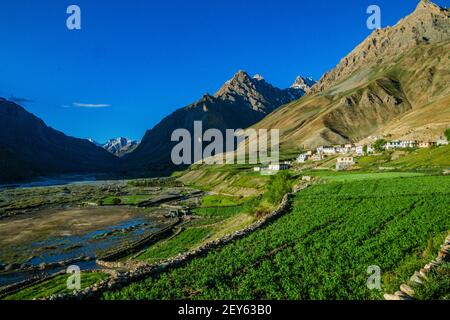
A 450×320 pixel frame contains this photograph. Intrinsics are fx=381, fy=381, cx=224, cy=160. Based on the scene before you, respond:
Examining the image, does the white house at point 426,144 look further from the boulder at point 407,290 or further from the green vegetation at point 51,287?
the boulder at point 407,290

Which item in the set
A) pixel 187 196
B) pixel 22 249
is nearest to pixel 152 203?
pixel 187 196

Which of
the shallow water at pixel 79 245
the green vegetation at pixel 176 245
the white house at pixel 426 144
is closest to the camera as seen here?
the shallow water at pixel 79 245

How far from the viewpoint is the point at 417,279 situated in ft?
66.6

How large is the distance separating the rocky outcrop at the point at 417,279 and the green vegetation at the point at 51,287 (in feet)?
117

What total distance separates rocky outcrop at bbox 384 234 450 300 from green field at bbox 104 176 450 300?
75cm

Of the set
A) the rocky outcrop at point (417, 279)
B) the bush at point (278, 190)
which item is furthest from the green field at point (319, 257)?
the bush at point (278, 190)

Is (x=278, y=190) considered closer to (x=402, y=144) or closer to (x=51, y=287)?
(x=51, y=287)

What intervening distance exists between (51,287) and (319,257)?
123 feet

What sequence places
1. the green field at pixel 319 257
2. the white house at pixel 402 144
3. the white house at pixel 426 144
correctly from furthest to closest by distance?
1. the white house at pixel 402 144
2. the white house at pixel 426 144
3. the green field at pixel 319 257

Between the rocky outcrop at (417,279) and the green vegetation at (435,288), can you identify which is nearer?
the green vegetation at (435,288)

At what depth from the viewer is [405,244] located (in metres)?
28.6

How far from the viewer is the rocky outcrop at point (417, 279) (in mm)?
18719
